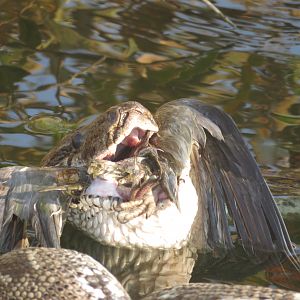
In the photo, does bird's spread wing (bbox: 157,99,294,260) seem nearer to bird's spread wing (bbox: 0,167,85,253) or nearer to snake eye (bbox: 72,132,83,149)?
snake eye (bbox: 72,132,83,149)

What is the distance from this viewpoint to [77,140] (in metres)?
5.56

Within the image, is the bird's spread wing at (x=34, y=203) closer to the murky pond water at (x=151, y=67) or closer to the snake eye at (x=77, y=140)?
the snake eye at (x=77, y=140)

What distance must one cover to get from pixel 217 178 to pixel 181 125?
0.45 m

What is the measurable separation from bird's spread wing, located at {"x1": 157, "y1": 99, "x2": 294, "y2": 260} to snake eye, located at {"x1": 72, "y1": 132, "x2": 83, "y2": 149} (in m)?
0.46

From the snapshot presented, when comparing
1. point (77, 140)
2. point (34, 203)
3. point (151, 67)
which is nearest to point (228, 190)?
point (77, 140)

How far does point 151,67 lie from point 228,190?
93.0 inches

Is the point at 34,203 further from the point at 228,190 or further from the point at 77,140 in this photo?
the point at 228,190

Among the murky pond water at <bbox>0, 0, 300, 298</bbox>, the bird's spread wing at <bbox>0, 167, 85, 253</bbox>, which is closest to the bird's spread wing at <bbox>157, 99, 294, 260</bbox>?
the murky pond water at <bbox>0, 0, 300, 298</bbox>

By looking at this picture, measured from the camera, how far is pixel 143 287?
17.1 ft

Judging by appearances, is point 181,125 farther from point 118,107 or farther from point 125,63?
point 125,63

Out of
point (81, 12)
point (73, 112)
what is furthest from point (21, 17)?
point (73, 112)

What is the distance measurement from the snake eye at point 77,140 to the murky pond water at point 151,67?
94 cm

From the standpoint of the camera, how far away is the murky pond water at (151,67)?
6938mm

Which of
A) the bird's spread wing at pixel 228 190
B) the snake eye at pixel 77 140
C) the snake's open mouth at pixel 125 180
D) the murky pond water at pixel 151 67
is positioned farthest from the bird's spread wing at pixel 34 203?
the murky pond water at pixel 151 67
